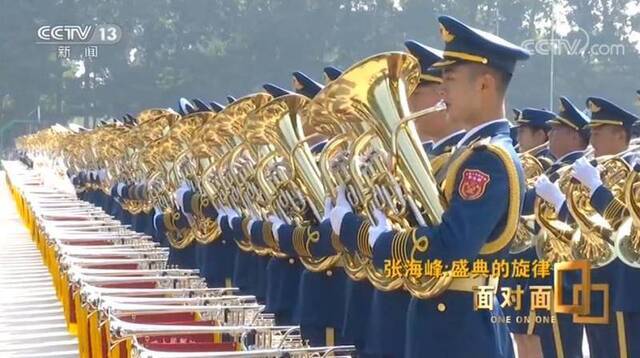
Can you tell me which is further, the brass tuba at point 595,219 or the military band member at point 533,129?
the military band member at point 533,129

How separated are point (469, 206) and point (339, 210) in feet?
2.32

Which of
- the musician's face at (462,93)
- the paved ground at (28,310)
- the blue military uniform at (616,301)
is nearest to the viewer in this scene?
the musician's face at (462,93)

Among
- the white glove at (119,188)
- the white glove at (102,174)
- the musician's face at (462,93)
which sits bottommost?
the musician's face at (462,93)

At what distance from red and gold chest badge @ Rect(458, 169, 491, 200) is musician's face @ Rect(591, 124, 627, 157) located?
1.95 metres

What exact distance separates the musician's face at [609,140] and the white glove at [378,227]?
179 cm

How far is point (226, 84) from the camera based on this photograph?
46594 mm

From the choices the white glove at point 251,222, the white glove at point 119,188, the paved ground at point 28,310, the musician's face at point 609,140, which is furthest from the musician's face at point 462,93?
the white glove at point 119,188

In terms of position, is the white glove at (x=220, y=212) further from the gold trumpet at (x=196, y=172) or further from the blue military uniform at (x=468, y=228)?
the blue military uniform at (x=468, y=228)

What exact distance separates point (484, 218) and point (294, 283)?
192cm

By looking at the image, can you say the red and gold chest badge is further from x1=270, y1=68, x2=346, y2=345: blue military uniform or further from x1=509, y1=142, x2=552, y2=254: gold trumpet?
x1=509, y1=142, x2=552, y2=254: gold trumpet

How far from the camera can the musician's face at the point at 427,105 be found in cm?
380

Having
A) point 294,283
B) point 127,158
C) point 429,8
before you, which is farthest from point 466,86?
point 429,8

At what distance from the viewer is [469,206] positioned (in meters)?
3.17

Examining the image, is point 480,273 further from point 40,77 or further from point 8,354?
point 40,77
